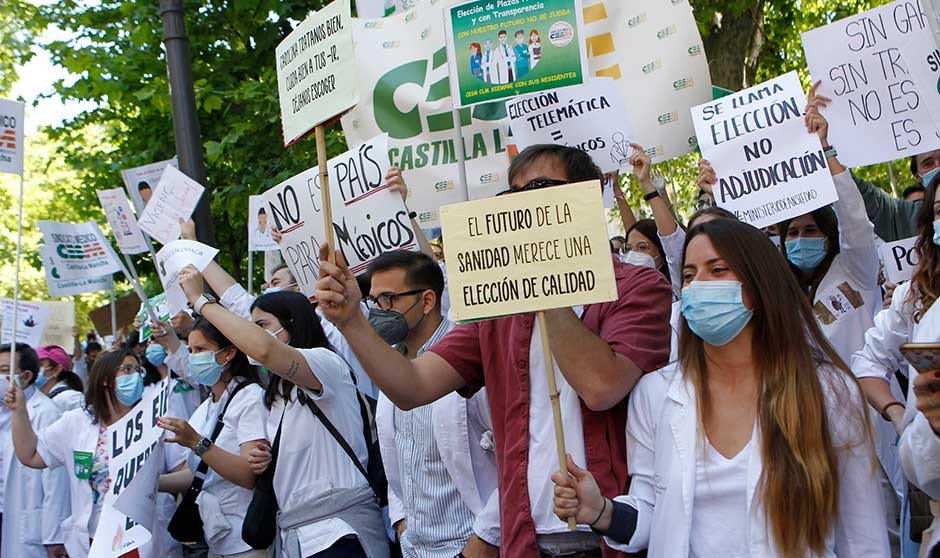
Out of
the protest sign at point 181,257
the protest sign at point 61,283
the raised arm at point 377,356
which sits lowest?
the raised arm at point 377,356

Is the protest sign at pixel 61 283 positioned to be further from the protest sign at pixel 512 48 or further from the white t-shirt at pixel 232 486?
the protest sign at pixel 512 48

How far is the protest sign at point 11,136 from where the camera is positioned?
8062 mm

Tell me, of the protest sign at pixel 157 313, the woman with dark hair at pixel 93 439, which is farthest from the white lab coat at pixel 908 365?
the protest sign at pixel 157 313

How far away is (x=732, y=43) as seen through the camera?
1318cm

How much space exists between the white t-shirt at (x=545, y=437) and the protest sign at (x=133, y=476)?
2.77 meters

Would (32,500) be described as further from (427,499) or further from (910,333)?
(910,333)

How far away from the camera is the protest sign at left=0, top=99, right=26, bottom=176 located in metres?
8.06

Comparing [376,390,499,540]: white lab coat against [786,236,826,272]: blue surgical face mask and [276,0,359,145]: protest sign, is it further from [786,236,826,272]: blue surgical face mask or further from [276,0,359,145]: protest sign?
[786,236,826,272]: blue surgical face mask

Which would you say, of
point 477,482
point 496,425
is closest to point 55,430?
point 477,482

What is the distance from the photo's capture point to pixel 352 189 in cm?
597

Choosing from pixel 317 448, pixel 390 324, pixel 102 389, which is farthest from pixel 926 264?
pixel 102 389

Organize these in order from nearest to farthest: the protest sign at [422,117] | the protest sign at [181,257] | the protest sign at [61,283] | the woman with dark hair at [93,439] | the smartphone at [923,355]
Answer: the smartphone at [923,355]
the protest sign at [181,257]
the woman with dark hair at [93,439]
the protest sign at [422,117]
the protest sign at [61,283]

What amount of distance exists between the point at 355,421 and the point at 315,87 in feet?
5.89

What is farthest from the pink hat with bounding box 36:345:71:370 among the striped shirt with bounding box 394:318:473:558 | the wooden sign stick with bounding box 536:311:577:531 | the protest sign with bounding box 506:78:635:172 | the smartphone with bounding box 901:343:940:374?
the smartphone with bounding box 901:343:940:374
